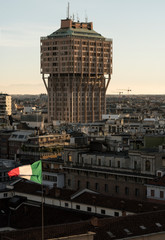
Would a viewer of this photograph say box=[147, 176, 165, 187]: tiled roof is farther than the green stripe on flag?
Yes

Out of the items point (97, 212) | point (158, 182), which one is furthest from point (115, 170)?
point (97, 212)

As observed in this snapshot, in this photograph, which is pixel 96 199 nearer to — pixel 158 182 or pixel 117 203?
pixel 117 203

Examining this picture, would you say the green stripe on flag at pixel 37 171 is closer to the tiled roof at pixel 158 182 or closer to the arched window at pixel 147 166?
the tiled roof at pixel 158 182

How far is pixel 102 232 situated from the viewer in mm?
70812

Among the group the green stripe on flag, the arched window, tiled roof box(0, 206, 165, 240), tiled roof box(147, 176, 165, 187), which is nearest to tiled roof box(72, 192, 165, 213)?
tiled roof box(0, 206, 165, 240)

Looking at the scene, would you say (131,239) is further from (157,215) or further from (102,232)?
(157,215)

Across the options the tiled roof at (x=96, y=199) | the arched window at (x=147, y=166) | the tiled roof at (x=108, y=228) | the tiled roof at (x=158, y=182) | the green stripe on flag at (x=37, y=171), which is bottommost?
the tiled roof at (x=96, y=199)

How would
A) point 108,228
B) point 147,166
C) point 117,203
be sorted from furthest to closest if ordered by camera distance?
point 147,166 < point 117,203 < point 108,228

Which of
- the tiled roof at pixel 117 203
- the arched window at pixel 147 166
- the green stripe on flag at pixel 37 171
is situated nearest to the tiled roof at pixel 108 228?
the green stripe on flag at pixel 37 171

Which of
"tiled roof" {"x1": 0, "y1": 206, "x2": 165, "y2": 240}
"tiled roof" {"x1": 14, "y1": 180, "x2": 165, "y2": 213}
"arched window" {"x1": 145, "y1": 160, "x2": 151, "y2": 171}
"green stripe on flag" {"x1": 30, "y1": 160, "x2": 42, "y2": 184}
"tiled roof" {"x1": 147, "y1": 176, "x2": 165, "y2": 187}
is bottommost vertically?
"tiled roof" {"x1": 14, "y1": 180, "x2": 165, "y2": 213}

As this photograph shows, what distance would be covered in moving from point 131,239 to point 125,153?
5162 cm

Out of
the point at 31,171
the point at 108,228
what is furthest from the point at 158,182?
the point at 31,171

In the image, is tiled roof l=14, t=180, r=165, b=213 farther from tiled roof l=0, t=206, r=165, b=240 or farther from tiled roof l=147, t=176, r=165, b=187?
tiled roof l=147, t=176, r=165, b=187

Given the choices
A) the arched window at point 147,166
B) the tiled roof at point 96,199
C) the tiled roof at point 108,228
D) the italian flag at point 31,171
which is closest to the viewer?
the italian flag at point 31,171
